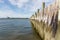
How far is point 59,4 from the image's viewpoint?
23.7 feet

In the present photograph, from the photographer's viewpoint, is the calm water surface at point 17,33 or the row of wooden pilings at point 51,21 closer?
the row of wooden pilings at point 51,21

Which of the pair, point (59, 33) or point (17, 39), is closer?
point (59, 33)

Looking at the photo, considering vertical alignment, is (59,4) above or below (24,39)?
above

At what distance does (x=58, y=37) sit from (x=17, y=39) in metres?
11.3

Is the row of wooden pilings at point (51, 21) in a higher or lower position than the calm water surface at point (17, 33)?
higher

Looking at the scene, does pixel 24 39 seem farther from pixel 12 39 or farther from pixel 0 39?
Answer: pixel 0 39

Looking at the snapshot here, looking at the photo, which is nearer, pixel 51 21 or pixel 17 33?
pixel 51 21

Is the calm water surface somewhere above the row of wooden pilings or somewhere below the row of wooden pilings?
below

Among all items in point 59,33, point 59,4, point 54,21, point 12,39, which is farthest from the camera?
point 12,39

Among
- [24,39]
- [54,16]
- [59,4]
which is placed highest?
[59,4]

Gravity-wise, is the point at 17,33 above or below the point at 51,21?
below

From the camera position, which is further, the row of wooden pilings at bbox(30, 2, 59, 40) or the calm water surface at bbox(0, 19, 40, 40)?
the calm water surface at bbox(0, 19, 40, 40)

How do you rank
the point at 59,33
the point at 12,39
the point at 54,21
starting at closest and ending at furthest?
1. the point at 59,33
2. the point at 54,21
3. the point at 12,39

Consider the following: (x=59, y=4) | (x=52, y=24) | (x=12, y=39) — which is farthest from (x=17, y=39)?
(x=59, y=4)
